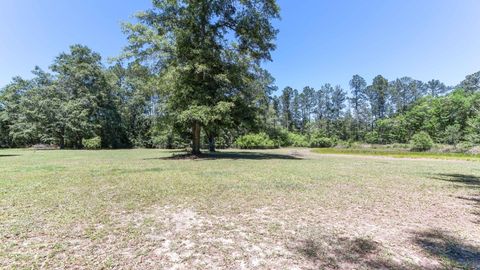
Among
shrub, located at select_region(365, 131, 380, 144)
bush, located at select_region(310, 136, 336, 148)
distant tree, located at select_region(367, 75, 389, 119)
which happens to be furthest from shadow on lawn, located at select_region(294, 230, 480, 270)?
distant tree, located at select_region(367, 75, 389, 119)

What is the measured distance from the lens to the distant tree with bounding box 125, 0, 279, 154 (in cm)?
1712

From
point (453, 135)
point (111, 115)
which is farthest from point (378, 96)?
point (111, 115)

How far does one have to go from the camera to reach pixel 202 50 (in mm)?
17297

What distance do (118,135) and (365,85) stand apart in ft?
215

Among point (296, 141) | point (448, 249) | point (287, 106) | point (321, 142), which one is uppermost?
point (287, 106)

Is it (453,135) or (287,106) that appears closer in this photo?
(453,135)

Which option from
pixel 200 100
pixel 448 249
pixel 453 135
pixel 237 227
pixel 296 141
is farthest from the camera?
pixel 296 141

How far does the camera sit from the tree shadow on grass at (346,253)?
9.76 feet

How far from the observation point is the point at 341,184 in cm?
812

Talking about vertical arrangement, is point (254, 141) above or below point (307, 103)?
below

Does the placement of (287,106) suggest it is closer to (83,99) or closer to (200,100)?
(83,99)

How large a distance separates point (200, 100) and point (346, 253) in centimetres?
1489

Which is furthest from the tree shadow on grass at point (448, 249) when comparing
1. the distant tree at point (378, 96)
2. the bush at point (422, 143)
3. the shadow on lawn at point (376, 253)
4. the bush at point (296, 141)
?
the distant tree at point (378, 96)

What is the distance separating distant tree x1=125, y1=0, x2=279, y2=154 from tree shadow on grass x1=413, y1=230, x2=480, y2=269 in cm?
1326
